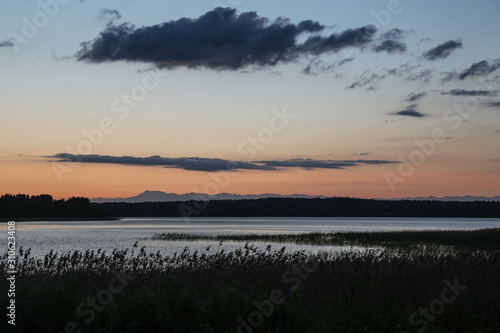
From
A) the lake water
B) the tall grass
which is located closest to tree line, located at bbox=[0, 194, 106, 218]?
the lake water

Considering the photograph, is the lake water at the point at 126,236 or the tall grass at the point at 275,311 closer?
the tall grass at the point at 275,311

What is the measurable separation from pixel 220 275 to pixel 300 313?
8414 mm

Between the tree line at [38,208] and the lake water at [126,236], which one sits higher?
the tree line at [38,208]

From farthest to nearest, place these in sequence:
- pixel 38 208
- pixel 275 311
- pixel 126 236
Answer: pixel 38 208
pixel 126 236
pixel 275 311

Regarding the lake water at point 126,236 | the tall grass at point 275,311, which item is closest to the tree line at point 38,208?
the lake water at point 126,236

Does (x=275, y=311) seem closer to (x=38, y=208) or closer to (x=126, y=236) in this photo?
(x=126, y=236)

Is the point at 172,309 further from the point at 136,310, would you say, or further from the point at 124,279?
the point at 124,279

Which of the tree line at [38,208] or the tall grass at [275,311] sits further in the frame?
the tree line at [38,208]

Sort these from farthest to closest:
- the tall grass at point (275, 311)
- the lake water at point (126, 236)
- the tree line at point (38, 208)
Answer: the tree line at point (38, 208) < the lake water at point (126, 236) < the tall grass at point (275, 311)

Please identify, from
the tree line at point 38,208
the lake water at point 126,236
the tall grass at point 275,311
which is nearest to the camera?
the tall grass at point 275,311

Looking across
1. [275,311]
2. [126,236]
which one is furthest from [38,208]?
[275,311]

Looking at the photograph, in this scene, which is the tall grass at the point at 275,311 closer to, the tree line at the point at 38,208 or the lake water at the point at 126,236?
the lake water at the point at 126,236

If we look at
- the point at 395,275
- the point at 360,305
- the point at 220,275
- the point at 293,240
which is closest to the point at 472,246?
the point at 293,240

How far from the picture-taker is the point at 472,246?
4412 cm
